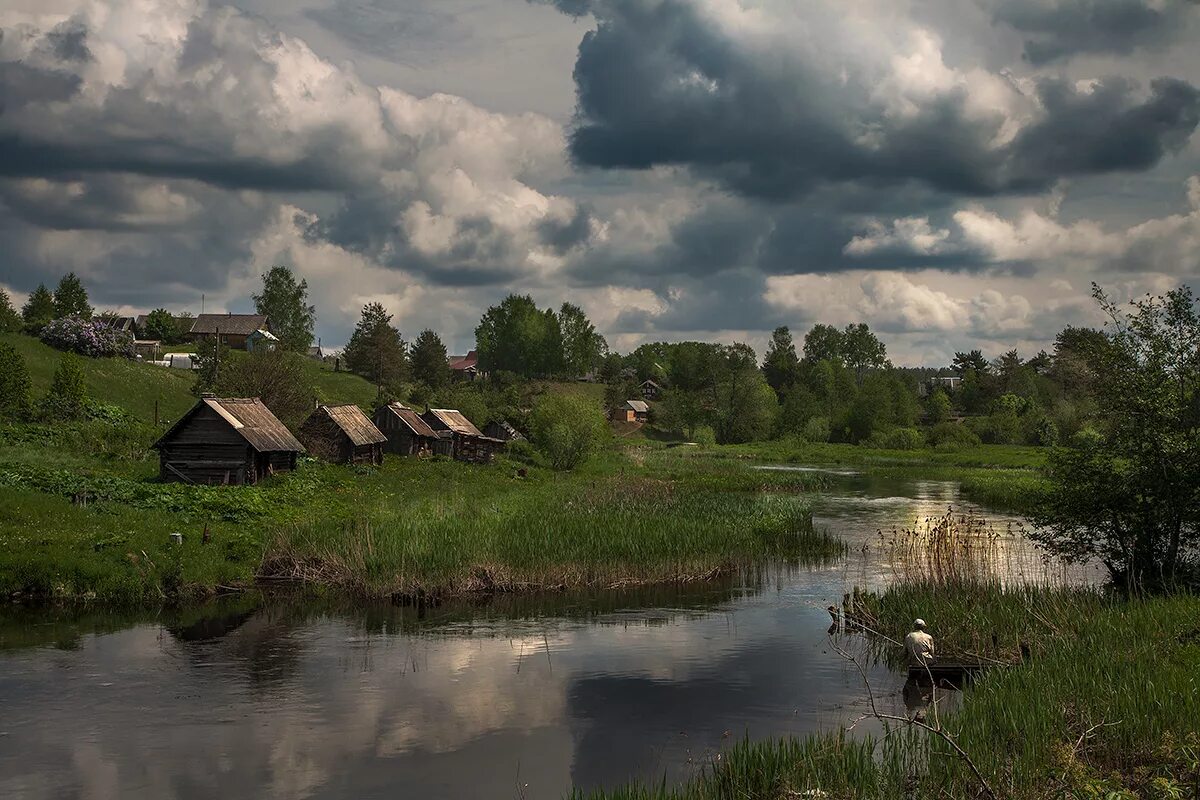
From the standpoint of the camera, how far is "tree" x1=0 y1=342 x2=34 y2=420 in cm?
5816

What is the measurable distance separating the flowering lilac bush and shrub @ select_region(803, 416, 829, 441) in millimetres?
80075

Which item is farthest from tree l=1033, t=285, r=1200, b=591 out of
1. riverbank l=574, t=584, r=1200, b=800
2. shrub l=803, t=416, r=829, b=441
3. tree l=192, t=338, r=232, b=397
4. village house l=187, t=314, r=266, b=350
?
village house l=187, t=314, r=266, b=350

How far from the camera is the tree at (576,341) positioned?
540 feet

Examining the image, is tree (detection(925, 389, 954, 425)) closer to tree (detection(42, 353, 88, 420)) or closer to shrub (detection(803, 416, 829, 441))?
shrub (detection(803, 416, 829, 441))

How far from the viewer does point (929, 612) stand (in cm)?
2591

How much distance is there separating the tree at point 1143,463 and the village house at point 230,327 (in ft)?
361

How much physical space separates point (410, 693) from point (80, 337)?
70.1 m

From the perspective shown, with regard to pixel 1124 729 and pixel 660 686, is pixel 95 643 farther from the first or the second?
pixel 1124 729

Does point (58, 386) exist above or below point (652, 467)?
above

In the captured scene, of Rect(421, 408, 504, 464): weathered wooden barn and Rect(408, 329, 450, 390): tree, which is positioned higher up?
Rect(408, 329, 450, 390): tree

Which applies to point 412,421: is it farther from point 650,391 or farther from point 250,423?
point 650,391

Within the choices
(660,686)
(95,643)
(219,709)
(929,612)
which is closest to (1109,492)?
(929,612)

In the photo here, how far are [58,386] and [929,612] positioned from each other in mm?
55110

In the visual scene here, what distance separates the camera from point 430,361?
131 metres
